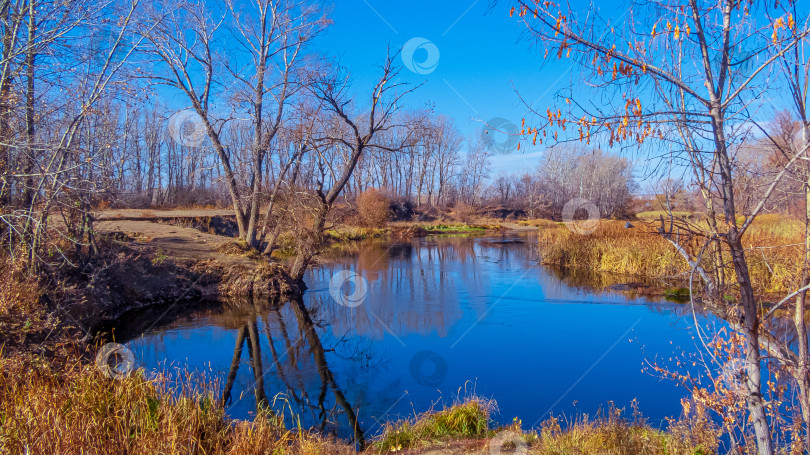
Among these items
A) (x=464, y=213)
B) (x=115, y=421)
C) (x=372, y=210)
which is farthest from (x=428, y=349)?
(x=464, y=213)

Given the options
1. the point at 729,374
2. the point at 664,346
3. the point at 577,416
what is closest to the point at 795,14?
the point at 729,374

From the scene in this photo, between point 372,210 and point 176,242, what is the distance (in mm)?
20811

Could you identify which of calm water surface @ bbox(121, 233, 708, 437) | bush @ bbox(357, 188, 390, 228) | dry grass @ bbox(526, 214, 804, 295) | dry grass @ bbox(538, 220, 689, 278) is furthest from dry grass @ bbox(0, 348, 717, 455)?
bush @ bbox(357, 188, 390, 228)

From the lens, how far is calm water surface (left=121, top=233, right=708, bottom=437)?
752 cm

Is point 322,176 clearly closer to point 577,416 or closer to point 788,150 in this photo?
point 577,416

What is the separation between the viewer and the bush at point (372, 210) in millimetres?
35969

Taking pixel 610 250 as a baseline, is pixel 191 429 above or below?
below

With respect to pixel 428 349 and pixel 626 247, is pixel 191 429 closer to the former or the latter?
pixel 428 349

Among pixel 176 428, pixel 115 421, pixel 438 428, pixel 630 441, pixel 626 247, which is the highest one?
pixel 626 247

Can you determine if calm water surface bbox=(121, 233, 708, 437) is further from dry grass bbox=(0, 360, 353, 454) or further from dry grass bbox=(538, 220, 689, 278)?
dry grass bbox=(538, 220, 689, 278)

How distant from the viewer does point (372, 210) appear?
1437 inches

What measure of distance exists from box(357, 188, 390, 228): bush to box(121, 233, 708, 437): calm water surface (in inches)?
749

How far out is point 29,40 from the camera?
7000 millimetres

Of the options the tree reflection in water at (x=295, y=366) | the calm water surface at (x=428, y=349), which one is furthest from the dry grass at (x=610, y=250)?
the tree reflection in water at (x=295, y=366)
